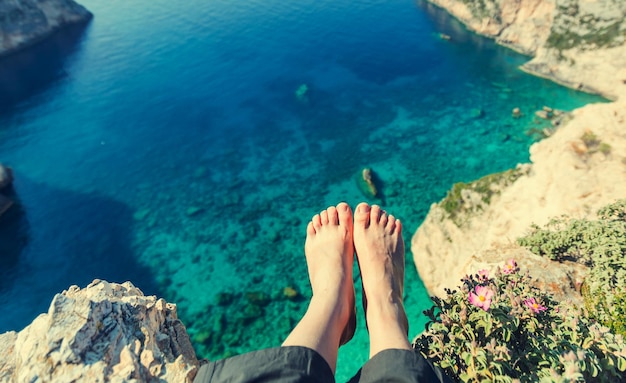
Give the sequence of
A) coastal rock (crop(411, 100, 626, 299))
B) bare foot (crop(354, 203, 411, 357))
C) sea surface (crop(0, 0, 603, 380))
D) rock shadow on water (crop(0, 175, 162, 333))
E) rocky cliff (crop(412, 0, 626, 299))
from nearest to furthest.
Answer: bare foot (crop(354, 203, 411, 357))
rocky cliff (crop(412, 0, 626, 299))
coastal rock (crop(411, 100, 626, 299))
rock shadow on water (crop(0, 175, 162, 333))
sea surface (crop(0, 0, 603, 380))

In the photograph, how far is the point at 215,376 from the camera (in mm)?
2184

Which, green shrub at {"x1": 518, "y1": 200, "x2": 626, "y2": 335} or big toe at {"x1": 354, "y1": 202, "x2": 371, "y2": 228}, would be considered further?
big toe at {"x1": 354, "y1": 202, "x2": 371, "y2": 228}

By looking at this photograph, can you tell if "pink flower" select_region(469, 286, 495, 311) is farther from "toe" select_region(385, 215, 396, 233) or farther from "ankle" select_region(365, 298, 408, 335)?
"toe" select_region(385, 215, 396, 233)

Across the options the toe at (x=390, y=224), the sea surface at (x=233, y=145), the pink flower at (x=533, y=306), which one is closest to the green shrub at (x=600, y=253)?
the pink flower at (x=533, y=306)

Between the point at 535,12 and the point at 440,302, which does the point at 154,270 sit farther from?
the point at 535,12

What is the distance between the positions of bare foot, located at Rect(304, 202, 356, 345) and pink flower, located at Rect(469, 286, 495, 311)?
1.24 meters

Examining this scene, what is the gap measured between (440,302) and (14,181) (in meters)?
21.9

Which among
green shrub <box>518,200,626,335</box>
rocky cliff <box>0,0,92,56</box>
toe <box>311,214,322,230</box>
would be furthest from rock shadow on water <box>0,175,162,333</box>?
rocky cliff <box>0,0,92,56</box>

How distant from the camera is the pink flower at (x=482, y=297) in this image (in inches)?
98.0

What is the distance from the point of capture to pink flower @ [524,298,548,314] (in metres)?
2.58

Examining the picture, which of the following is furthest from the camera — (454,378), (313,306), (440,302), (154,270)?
(154,270)

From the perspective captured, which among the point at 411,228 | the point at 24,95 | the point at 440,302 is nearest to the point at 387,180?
the point at 411,228

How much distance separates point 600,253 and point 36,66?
3534 centimetres

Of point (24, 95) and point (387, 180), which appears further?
point (24, 95)
